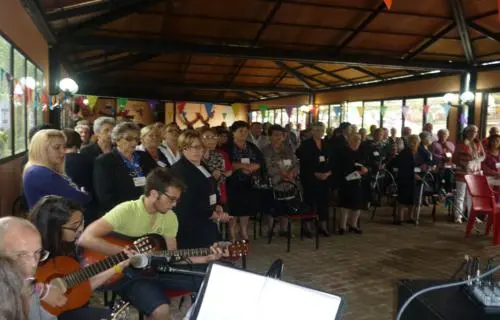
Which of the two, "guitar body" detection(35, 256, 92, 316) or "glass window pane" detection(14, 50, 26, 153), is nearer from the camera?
"guitar body" detection(35, 256, 92, 316)

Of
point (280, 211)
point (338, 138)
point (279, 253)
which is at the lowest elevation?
point (279, 253)

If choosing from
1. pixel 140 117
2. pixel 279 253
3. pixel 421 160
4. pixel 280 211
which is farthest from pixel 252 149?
pixel 140 117

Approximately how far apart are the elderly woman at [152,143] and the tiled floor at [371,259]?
1490 mm

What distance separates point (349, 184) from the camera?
239 inches

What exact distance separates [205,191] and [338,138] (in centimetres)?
381

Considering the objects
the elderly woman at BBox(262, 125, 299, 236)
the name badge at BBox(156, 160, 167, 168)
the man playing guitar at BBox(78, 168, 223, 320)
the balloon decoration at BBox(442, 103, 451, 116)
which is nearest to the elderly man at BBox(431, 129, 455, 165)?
the elderly woman at BBox(262, 125, 299, 236)

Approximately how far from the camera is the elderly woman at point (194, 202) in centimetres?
312

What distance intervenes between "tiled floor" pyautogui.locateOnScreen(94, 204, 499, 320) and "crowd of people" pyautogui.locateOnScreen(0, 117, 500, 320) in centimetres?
44

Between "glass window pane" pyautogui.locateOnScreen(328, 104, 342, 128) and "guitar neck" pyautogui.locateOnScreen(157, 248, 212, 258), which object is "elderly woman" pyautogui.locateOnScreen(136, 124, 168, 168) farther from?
"glass window pane" pyautogui.locateOnScreen(328, 104, 342, 128)

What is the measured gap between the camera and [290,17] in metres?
9.18

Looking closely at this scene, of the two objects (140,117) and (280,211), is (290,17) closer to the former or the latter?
(280,211)

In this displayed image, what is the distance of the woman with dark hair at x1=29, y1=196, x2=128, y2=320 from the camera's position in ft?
6.97

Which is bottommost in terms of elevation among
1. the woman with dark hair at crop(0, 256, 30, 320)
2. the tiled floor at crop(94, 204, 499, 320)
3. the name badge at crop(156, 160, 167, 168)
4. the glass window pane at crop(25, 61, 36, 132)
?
the tiled floor at crop(94, 204, 499, 320)

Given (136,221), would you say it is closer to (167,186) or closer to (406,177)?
(167,186)
